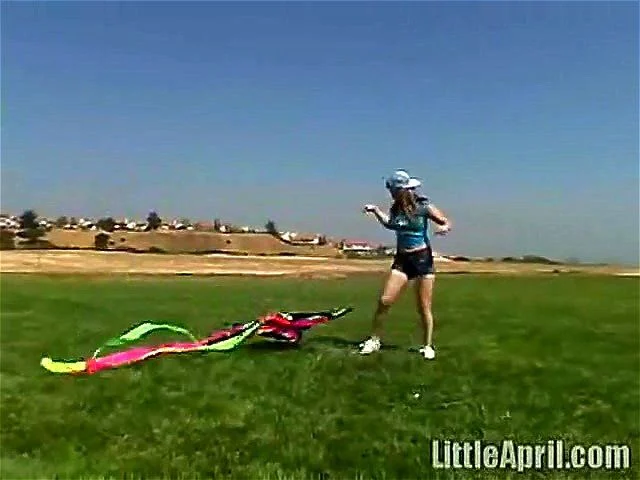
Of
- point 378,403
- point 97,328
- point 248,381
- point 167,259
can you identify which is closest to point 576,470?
point 378,403

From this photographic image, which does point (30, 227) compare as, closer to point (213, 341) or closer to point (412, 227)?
point (213, 341)

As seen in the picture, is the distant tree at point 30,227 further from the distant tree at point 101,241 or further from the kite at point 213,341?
the kite at point 213,341

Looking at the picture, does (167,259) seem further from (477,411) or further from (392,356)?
(477,411)

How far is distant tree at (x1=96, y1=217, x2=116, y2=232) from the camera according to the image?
23.4 feet

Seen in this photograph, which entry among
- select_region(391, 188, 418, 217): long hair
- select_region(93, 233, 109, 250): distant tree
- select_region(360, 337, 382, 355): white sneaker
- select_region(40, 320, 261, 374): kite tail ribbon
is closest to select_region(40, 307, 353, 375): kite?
select_region(40, 320, 261, 374): kite tail ribbon

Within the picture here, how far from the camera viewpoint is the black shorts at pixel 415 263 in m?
5.43

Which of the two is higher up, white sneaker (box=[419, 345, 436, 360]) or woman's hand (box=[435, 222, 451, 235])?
woman's hand (box=[435, 222, 451, 235])

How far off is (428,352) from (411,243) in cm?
70

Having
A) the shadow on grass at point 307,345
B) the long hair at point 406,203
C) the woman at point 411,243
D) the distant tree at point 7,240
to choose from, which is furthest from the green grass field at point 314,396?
the distant tree at point 7,240

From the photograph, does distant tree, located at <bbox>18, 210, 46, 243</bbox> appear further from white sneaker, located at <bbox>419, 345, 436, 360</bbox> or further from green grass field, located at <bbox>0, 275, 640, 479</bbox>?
white sneaker, located at <bbox>419, 345, 436, 360</bbox>

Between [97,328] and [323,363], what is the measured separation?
2.09 metres

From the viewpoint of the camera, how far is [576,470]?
A: 4.28m

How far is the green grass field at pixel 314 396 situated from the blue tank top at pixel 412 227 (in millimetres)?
589

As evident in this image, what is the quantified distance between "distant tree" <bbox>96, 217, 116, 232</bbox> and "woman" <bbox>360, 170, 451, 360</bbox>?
2.52m
